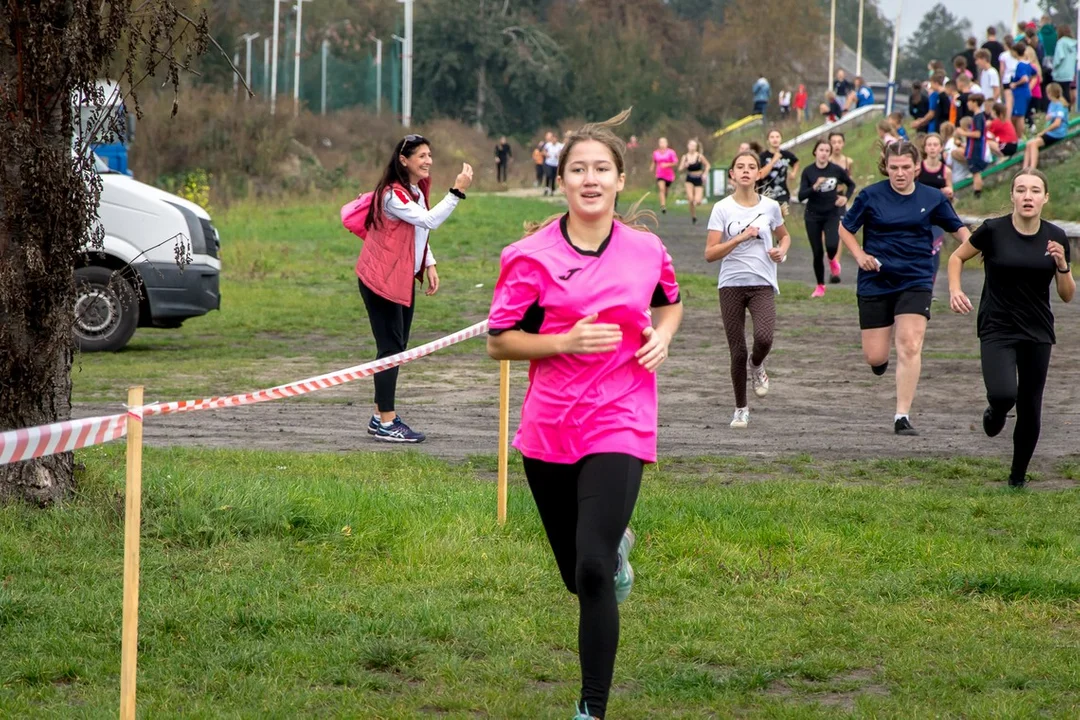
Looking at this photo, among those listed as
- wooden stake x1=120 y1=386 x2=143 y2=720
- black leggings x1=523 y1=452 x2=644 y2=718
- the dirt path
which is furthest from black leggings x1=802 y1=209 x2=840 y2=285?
wooden stake x1=120 y1=386 x2=143 y2=720

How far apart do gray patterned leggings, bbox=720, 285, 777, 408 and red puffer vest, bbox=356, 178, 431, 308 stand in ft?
7.87

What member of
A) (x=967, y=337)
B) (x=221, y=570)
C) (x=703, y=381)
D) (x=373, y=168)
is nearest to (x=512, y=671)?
(x=221, y=570)

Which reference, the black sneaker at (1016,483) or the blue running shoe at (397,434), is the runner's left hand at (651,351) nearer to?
the black sneaker at (1016,483)

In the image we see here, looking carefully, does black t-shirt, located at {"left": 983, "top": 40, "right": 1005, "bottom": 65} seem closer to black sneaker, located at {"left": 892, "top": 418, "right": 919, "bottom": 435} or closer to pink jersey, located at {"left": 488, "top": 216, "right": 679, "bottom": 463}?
black sneaker, located at {"left": 892, "top": 418, "right": 919, "bottom": 435}

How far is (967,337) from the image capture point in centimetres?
1680

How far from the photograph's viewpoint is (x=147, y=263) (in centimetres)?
1504

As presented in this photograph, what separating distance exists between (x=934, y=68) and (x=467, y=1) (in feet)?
217

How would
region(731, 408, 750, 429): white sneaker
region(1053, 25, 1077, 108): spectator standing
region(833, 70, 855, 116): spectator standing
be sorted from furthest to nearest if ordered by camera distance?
region(833, 70, 855, 116): spectator standing
region(1053, 25, 1077, 108): spectator standing
region(731, 408, 750, 429): white sneaker

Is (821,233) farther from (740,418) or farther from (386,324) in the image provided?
(386,324)

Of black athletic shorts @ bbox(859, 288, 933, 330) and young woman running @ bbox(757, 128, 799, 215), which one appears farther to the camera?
young woman running @ bbox(757, 128, 799, 215)

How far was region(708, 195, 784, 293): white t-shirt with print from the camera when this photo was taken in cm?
1095

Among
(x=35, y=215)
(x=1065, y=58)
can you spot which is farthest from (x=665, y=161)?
(x=35, y=215)

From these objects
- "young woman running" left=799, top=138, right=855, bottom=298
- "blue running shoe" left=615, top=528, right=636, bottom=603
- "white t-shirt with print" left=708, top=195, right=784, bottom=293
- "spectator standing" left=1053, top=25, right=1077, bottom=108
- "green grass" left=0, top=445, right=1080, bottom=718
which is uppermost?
"spectator standing" left=1053, top=25, right=1077, bottom=108

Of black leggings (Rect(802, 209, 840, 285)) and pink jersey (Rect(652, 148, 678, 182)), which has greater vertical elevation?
pink jersey (Rect(652, 148, 678, 182))
